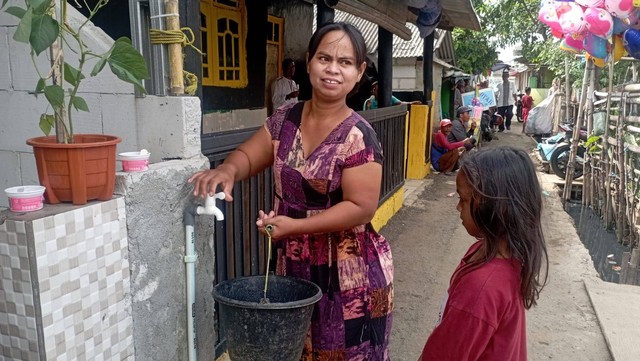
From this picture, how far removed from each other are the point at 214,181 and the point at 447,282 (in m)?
3.25

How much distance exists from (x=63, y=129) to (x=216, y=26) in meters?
5.30

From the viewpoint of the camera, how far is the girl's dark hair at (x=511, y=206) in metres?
1.45

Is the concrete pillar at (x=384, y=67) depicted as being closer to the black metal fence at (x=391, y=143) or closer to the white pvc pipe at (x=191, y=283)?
the black metal fence at (x=391, y=143)

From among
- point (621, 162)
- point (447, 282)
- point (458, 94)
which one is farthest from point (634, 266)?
point (458, 94)

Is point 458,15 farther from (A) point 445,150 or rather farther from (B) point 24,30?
(B) point 24,30

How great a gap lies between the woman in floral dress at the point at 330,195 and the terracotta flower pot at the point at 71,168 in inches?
14.3

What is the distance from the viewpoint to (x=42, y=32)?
53.1 inches

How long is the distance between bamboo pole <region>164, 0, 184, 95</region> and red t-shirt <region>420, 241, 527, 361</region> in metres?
1.25

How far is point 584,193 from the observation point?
940 centimetres

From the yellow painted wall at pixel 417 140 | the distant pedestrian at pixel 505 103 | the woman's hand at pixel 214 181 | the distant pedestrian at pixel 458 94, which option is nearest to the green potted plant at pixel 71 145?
the woman's hand at pixel 214 181

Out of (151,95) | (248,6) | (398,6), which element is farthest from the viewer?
(248,6)

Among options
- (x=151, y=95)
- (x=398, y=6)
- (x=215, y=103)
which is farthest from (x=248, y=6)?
(x=151, y=95)

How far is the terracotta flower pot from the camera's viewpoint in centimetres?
148

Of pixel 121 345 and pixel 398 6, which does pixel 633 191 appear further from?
pixel 121 345
